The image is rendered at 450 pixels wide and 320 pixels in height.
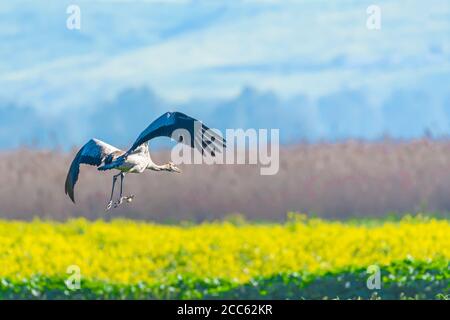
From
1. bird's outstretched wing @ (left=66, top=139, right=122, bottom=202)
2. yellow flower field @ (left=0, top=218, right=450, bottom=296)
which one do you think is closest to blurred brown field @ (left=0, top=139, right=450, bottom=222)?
yellow flower field @ (left=0, top=218, right=450, bottom=296)

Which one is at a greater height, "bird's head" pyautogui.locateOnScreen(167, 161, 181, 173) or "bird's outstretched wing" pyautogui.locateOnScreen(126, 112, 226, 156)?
"bird's outstretched wing" pyautogui.locateOnScreen(126, 112, 226, 156)

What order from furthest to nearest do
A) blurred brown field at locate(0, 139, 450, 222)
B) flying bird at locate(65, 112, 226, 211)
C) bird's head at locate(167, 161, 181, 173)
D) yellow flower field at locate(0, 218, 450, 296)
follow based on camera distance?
blurred brown field at locate(0, 139, 450, 222)
yellow flower field at locate(0, 218, 450, 296)
bird's head at locate(167, 161, 181, 173)
flying bird at locate(65, 112, 226, 211)

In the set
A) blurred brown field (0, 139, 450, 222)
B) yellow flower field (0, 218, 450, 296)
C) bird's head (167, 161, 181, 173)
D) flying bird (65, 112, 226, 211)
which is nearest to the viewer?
flying bird (65, 112, 226, 211)

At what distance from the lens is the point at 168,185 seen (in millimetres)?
15062

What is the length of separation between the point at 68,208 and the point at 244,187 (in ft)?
8.96

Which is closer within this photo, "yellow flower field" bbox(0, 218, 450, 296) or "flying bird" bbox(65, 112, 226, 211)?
"flying bird" bbox(65, 112, 226, 211)

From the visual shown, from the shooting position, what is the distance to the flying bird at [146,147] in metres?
3.30

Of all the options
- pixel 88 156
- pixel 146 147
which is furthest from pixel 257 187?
pixel 146 147

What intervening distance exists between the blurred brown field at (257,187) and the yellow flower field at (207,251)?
3.06 ft

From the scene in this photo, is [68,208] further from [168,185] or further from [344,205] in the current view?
[344,205]

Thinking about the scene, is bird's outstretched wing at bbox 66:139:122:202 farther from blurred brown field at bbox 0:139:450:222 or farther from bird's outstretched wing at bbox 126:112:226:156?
blurred brown field at bbox 0:139:450:222

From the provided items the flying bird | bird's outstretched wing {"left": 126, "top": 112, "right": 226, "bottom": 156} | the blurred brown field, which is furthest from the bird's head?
the blurred brown field

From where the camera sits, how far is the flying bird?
330 cm
